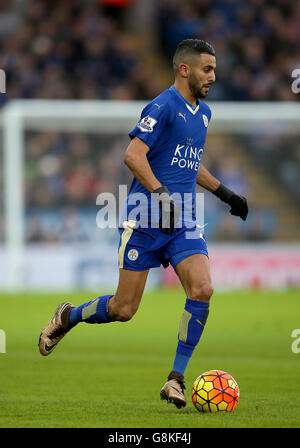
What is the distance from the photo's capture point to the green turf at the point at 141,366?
6070 millimetres

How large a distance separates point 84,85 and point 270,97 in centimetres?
415

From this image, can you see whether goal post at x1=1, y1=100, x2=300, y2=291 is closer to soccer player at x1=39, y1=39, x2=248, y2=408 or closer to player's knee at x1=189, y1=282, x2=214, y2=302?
Answer: soccer player at x1=39, y1=39, x2=248, y2=408

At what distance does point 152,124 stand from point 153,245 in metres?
0.86

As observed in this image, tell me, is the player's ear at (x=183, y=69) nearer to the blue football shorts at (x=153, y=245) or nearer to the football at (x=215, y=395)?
the blue football shorts at (x=153, y=245)

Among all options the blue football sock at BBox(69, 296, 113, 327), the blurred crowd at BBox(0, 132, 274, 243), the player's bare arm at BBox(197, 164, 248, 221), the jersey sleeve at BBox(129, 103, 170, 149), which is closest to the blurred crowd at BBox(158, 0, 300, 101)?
the blurred crowd at BBox(0, 132, 274, 243)

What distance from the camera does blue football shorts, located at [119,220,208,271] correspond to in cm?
683

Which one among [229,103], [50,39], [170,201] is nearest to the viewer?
[170,201]

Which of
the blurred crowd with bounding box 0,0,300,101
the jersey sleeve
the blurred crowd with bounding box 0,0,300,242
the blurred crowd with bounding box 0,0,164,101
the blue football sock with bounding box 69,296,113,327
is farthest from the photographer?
the blurred crowd with bounding box 0,0,300,101

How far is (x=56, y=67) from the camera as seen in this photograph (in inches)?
837

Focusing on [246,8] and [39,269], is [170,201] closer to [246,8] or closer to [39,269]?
[39,269]

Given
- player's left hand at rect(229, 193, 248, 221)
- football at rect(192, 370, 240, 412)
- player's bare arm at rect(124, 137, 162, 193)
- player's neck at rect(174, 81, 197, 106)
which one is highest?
player's neck at rect(174, 81, 197, 106)

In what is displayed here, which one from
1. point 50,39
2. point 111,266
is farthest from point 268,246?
→ point 50,39

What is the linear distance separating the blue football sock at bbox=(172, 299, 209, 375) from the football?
0.98ft

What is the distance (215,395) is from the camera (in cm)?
630
